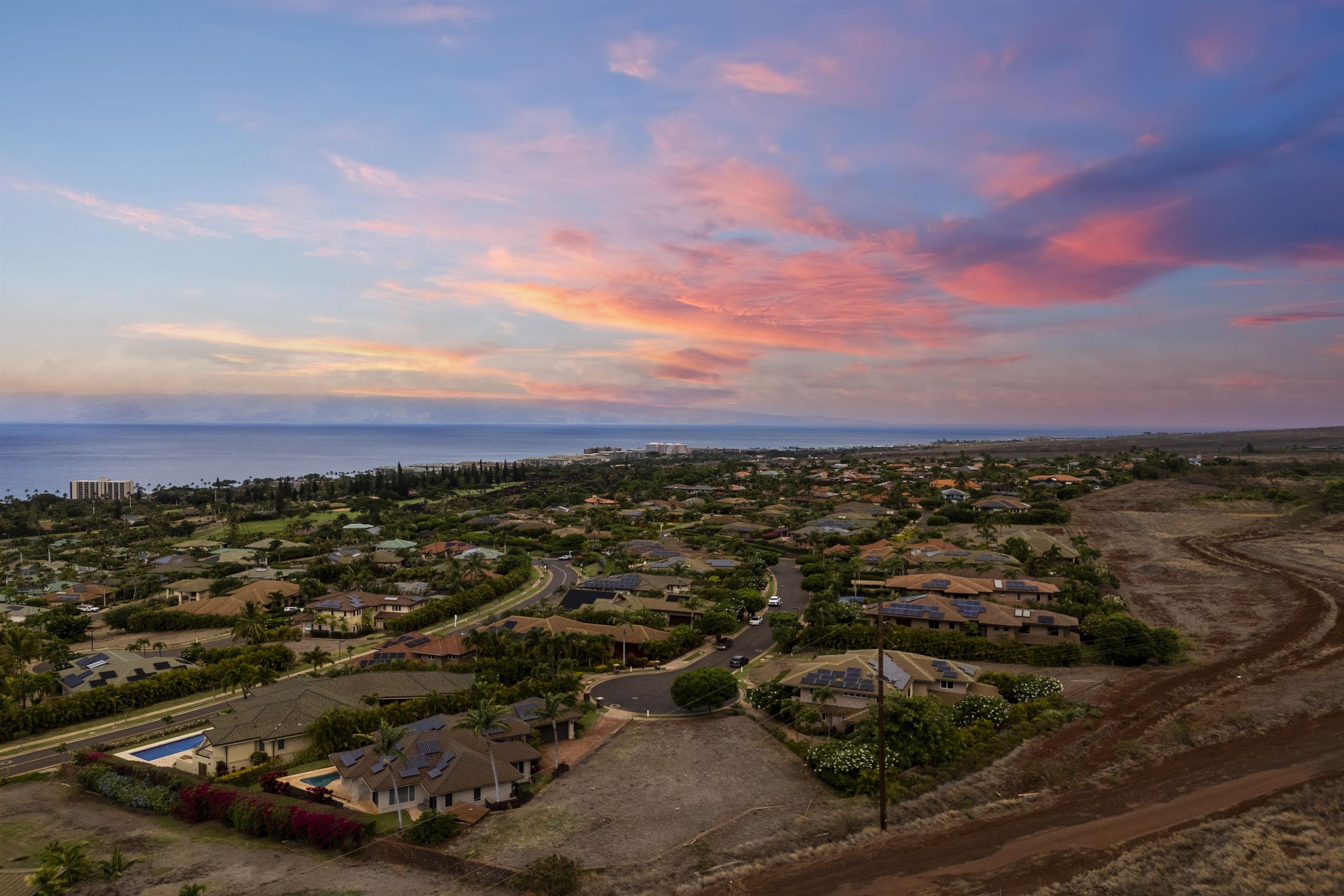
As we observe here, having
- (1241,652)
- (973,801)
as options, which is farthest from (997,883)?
(1241,652)

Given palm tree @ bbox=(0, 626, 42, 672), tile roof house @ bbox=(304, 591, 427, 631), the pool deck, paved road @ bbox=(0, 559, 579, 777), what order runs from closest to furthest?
1. the pool deck
2. paved road @ bbox=(0, 559, 579, 777)
3. palm tree @ bbox=(0, 626, 42, 672)
4. tile roof house @ bbox=(304, 591, 427, 631)

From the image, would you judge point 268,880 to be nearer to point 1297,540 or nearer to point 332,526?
point 332,526

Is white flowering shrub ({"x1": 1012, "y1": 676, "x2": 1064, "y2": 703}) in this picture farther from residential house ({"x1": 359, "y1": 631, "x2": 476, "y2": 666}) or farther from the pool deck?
the pool deck

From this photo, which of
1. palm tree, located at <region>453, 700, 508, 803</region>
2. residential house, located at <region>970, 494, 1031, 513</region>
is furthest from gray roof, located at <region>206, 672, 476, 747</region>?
residential house, located at <region>970, 494, 1031, 513</region>

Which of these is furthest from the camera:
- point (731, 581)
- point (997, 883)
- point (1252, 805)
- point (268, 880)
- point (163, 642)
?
point (731, 581)

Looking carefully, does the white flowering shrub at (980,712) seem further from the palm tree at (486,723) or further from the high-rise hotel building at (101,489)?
the high-rise hotel building at (101,489)

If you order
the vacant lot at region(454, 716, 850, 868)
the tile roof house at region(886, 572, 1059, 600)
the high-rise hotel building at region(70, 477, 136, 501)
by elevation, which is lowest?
the vacant lot at region(454, 716, 850, 868)

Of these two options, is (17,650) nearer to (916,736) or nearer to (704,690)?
(704,690)
